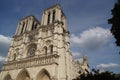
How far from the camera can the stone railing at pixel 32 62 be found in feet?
86.8

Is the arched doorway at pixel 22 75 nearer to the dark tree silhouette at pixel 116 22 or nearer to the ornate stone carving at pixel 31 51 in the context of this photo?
the ornate stone carving at pixel 31 51

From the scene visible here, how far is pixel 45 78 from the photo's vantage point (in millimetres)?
26141

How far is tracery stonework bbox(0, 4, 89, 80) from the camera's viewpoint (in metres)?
26.2

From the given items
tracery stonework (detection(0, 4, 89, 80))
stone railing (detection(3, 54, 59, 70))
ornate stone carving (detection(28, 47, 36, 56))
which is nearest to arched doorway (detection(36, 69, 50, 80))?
tracery stonework (detection(0, 4, 89, 80))

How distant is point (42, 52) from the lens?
29.9 meters

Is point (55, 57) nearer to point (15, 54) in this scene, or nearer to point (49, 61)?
point (49, 61)

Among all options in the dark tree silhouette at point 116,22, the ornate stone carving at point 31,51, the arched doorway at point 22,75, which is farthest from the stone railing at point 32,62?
the dark tree silhouette at point 116,22

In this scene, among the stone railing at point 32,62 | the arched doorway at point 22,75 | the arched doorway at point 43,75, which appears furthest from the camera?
the arched doorway at point 22,75

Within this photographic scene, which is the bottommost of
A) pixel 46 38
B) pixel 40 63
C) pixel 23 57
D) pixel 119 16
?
pixel 119 16

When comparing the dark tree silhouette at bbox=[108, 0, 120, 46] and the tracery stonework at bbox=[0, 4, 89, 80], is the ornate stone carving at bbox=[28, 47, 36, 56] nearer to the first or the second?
the tracery stonework at bbox=[0, 4, 89, 80]

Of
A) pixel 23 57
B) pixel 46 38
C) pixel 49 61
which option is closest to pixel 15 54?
pixel 23 57

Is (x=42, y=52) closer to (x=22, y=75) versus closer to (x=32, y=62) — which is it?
(x=32, y=62)

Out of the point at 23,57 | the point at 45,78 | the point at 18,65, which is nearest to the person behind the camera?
the point at 45,78

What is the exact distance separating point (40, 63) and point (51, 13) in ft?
44.9
